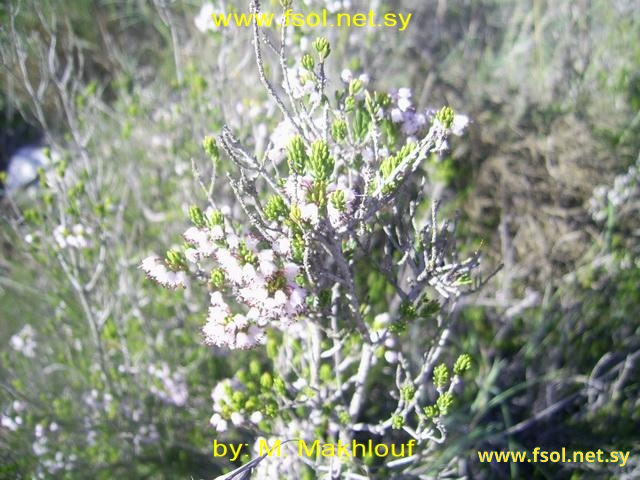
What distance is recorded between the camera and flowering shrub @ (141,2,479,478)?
1.48 metres

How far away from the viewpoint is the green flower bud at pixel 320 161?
1354 millimetres

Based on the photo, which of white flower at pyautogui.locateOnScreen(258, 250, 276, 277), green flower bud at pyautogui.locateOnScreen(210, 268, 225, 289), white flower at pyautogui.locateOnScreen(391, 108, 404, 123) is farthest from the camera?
white flower at pyautogui.locateOnScreen(391, 108, 404, 123)

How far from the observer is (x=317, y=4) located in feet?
11.6

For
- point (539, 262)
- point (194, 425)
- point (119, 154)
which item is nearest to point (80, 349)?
point (194, 425)

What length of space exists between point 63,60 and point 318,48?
603cm

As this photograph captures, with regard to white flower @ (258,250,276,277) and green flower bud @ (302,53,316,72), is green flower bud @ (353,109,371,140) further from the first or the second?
white flower @ (258,250,276,277)

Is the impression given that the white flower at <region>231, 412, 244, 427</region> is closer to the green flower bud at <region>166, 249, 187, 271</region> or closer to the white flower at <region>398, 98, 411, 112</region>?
the green flower bud at <region>166, 249, 187, 271</region>

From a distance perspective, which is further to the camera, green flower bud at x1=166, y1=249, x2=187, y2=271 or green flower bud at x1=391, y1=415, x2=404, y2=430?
green flower bud at x1=391, y1=415, x2=404, y2=430

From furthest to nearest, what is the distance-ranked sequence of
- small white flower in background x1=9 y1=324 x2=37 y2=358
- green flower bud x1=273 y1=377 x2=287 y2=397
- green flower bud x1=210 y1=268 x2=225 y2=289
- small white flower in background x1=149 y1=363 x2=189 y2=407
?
small white flower in background x1=9 y1=324 x2=37 y2=358 → small white flower in background x1=149 y1=363 x2=189 y2=407 → green flower bud x1=273 y1=377 x2=287 y2=397 → green flower bud x1=210 y1=268 x2=225 y2=289

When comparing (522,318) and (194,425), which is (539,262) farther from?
(194,425)

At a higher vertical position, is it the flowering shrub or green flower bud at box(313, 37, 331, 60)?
green flower bud at box(313, 37, 331, 60)

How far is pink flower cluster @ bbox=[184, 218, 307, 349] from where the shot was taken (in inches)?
58.1

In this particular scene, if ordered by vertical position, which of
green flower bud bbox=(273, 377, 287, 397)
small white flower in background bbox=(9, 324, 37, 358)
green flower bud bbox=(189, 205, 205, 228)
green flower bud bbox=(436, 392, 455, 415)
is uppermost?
small white flower in background bbox=(9, 324, 37, 358)

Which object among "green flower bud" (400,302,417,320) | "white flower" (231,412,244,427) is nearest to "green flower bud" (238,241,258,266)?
"green flower bud" (400,302,417,320)
